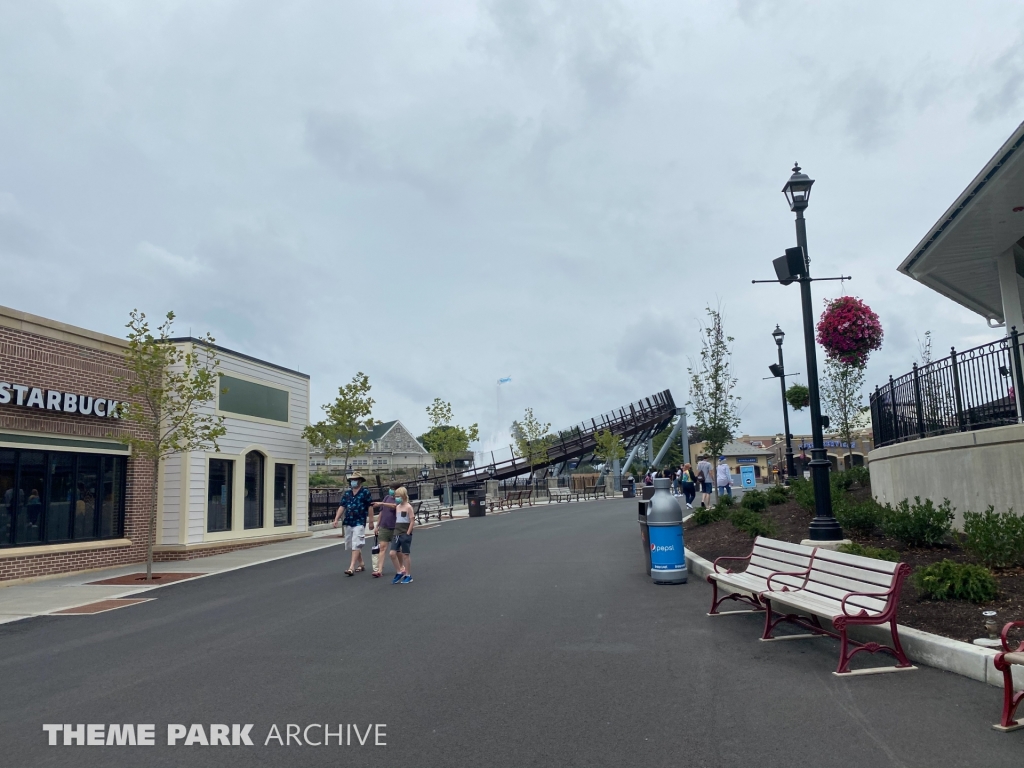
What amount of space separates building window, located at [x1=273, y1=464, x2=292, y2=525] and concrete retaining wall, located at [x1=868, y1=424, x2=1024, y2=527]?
1723 cm

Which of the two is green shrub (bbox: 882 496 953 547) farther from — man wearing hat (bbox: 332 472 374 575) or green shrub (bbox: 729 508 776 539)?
man wearing hat (bbox: 332 472 374 575)

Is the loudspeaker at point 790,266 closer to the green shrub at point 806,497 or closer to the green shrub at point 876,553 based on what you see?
the green shrub at point 876,553

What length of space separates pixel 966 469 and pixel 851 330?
3.69 metres

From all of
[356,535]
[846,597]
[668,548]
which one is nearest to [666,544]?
[668,548]

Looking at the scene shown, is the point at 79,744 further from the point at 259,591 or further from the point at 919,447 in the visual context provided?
the point at 919,447

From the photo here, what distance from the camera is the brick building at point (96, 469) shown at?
14867mm

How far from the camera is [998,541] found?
7.94 metres

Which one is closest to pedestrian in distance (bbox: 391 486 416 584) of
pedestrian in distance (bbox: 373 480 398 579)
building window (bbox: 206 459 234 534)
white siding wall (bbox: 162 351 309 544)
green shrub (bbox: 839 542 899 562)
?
pedestrian in distance (bbox: 373 480 398 579)

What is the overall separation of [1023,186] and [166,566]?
58.2 feet

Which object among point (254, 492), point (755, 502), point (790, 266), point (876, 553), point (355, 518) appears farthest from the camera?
point (254, 492)

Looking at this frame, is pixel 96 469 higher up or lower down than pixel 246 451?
lower down

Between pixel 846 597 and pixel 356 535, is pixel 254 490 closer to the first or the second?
pixel 356 535

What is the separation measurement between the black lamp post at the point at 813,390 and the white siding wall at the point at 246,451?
14632 millimetres

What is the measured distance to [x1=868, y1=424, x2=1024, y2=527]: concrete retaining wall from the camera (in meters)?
9.24
